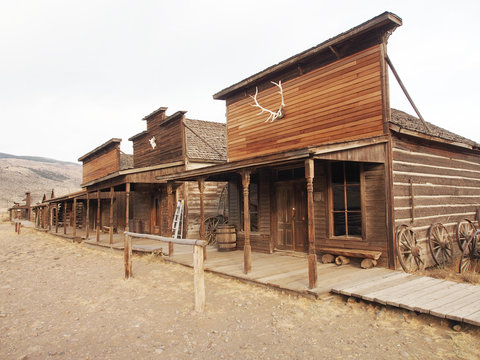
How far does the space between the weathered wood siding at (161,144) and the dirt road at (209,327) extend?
902 cm

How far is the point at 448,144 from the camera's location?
9.90 meters

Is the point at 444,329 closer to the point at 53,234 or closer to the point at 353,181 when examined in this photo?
the point at 353,181

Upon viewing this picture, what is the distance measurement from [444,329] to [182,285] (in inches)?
204

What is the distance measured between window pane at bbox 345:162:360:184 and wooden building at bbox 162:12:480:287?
26 mm

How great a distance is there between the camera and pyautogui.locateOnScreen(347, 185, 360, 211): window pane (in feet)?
28.4

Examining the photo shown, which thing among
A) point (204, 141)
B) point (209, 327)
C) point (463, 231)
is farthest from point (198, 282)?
point (204, 141)

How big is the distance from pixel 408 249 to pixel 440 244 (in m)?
1.68

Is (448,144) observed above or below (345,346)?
above

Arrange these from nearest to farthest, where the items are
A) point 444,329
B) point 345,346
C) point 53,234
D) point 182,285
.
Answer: point 345,346
point 444,329
point 182,285
point 53,234

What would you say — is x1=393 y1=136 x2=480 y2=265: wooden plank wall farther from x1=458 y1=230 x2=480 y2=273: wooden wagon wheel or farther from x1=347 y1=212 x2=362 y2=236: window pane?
x1=347 y1=212 x2=362 y2=236: window pane

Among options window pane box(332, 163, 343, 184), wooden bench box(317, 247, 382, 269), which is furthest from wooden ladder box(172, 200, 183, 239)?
window pane box(332, 163, 343, 184)

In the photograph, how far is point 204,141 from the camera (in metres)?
16.3

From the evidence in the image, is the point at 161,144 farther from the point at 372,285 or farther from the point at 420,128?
the point at 372,285

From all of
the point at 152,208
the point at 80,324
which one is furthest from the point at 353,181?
the point at 152,208
